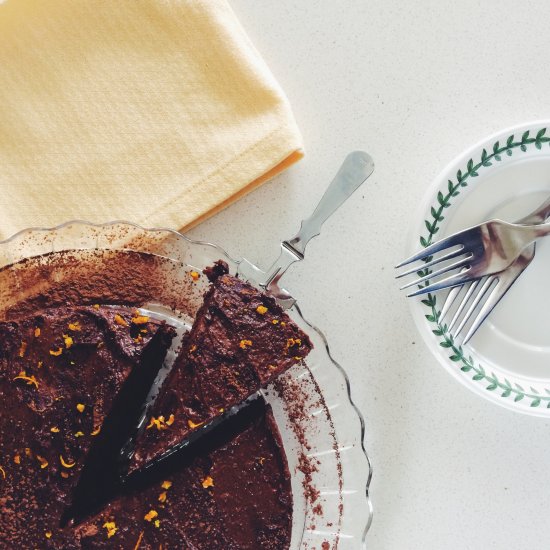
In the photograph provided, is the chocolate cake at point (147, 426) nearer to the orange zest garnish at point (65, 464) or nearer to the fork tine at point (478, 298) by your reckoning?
the orange zest garnish at point (65, 464)

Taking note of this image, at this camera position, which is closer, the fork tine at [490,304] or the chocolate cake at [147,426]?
the chocolate cake at [147,426]

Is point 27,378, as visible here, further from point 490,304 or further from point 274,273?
point 490,304

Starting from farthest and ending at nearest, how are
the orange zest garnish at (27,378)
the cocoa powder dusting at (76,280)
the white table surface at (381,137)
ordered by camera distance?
1. the white table surface at (381,137)
2. the cocoa powder dusting at (76,280)
3. the orange zest garnish at (27,378)

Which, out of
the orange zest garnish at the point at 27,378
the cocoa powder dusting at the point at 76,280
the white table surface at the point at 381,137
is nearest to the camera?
the orange zest garnish at the point at 27,378

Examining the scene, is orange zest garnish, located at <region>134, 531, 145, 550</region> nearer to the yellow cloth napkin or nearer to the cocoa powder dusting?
the cocoa powder dusting

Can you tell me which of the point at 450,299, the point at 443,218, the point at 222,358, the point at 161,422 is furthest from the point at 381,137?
the point at 161,422

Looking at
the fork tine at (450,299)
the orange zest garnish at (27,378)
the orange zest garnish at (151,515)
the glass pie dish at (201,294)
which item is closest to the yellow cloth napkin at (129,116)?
the glass pie dish at (201,294)

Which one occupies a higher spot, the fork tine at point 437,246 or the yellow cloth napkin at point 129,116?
the yellow cloth napkin at point 129,116

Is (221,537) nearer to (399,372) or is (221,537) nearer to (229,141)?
(399,372)
